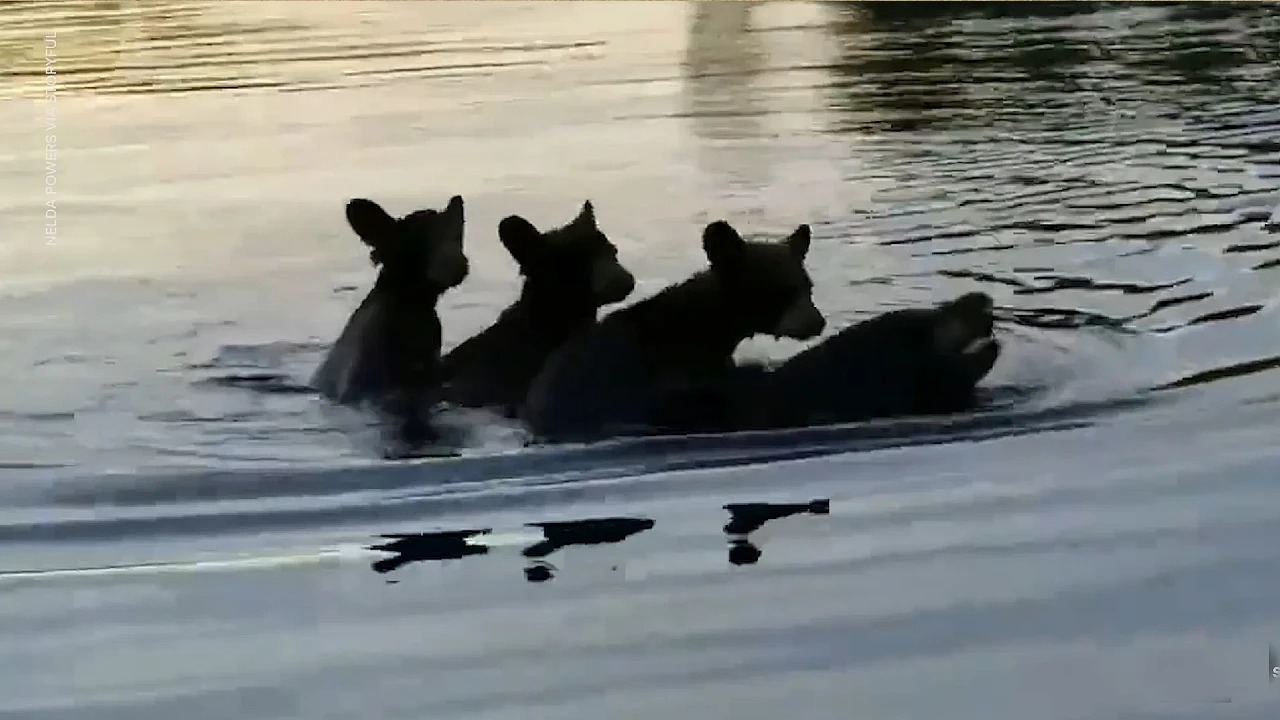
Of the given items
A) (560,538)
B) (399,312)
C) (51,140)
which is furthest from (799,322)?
(51,140)

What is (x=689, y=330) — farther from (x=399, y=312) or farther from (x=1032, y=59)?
(x=1032, y=59)

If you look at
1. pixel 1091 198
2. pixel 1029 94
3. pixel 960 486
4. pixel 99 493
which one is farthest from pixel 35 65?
pixel 960 486

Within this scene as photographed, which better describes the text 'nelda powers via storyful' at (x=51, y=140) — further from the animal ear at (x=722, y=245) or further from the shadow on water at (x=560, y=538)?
the shadow on water at (x=560, y=538)

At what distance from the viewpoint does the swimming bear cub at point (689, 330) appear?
7020 millimetres

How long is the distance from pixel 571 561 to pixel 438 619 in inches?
22.9

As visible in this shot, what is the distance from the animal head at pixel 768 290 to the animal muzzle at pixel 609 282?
47 cm

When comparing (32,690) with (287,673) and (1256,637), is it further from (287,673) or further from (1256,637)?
(1256,637)

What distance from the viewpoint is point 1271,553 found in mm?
5207

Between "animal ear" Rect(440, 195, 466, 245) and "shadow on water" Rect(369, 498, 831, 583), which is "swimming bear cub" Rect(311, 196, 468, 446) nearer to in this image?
"animal ear" Rect(440, 195, 466, 245)

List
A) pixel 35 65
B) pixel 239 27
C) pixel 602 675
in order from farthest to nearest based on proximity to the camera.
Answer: pixel 239 27 < pixel 35 65 < pixel 602 675

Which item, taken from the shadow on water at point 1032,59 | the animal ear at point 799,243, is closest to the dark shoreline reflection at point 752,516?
the animal ear at point 799,243

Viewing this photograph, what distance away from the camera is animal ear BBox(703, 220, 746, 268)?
23.3 ft

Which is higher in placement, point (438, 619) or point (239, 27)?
point (239, 27)

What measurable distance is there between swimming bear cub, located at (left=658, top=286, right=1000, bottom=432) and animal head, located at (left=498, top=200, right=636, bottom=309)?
0.80 metres
